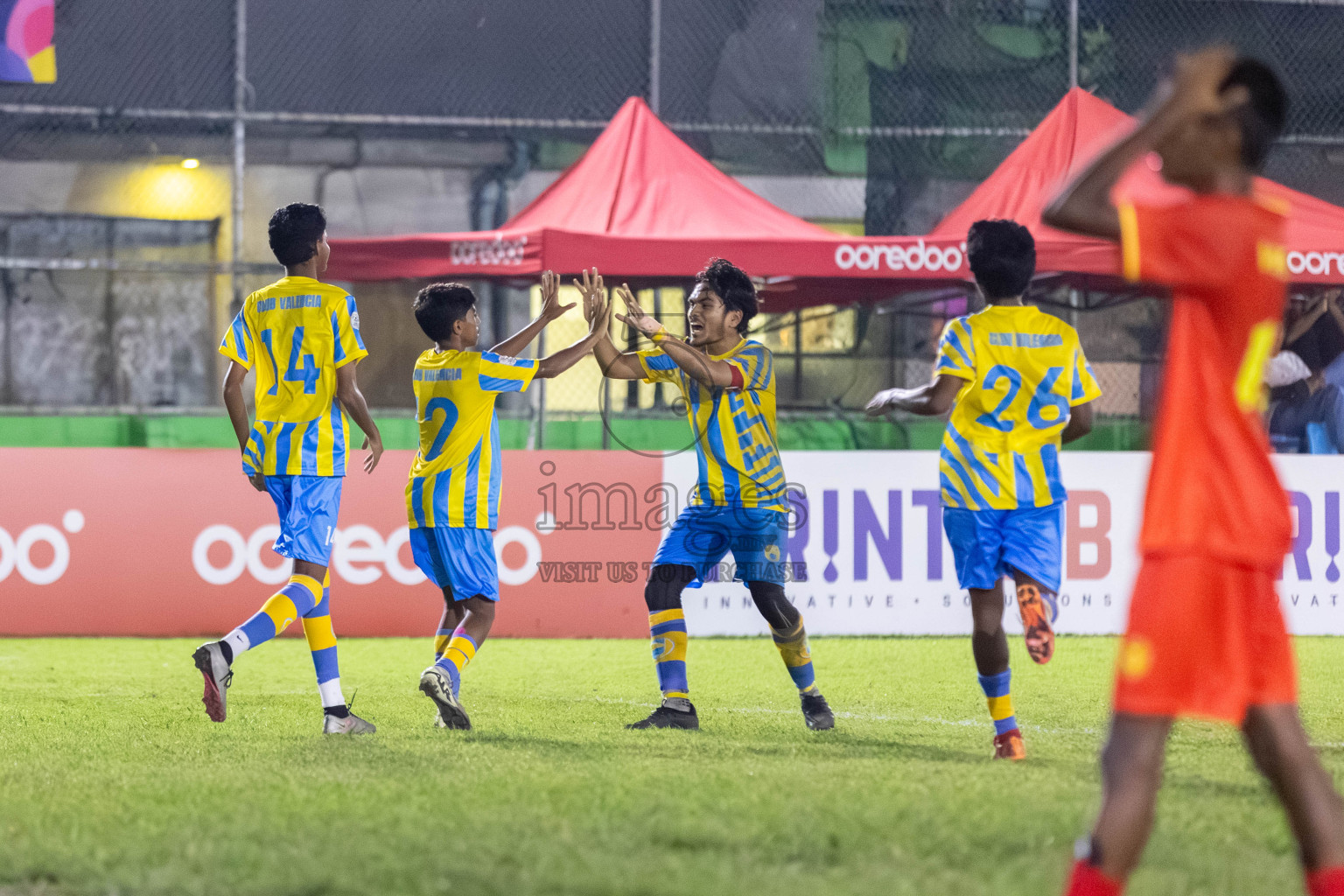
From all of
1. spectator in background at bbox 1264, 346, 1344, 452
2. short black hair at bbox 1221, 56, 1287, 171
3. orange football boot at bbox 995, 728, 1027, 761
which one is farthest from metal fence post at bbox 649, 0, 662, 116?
short black hair at bbox 1221, 56, 1287, 171

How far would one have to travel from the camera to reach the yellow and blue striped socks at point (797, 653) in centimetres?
577

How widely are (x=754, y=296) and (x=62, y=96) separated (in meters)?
9.28

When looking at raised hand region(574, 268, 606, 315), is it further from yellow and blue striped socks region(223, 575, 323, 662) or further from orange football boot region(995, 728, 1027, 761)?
orange football boot region(995, 728, 1027, 761)

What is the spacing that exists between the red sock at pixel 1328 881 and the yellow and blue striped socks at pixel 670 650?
3.44 metres

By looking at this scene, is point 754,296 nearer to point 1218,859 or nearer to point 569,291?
A: point 1218,859

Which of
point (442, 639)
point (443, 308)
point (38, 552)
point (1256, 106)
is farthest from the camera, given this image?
point (38, 552)

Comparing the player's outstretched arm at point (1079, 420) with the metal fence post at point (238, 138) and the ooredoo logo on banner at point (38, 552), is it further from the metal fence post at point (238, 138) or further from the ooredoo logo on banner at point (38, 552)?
the metal fence post at point (238, 138)

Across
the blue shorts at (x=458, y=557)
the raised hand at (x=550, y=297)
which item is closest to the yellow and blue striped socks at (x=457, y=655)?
the blue shorts at (x=458, y=557)

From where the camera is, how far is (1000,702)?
5008 mm

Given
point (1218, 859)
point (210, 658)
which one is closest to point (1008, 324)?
point (1218, 859)

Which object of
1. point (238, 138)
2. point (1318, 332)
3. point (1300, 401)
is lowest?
point (1300, 401)

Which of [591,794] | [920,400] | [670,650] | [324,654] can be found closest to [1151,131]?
[920,400]

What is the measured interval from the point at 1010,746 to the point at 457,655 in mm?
2033

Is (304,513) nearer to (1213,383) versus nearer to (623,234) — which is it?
(1213,383)
